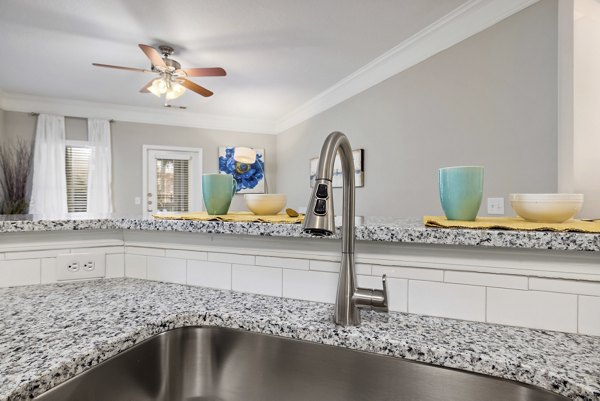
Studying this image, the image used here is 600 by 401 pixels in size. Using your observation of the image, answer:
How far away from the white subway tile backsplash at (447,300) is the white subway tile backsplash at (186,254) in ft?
1.69

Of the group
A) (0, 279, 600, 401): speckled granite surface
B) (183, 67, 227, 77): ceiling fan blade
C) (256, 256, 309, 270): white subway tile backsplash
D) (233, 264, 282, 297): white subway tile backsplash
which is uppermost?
(183, 67, 227, 77): ceiling fan blade

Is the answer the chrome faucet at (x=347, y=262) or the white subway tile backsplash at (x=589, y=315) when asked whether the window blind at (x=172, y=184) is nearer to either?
the chrome faucet at (x=347, y=262)

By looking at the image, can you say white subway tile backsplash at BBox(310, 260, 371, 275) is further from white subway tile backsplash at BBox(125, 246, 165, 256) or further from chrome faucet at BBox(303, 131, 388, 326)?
white subway tile backsplash at BBox(125, 246, 165, 256)

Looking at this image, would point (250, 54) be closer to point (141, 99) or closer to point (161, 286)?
point (141, 99)

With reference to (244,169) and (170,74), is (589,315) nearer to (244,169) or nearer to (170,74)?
(170,74)

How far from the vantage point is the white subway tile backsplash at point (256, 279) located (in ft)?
2.45

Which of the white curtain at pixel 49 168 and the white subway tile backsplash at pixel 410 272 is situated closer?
the white subway tile backsplash at pixel 410 272

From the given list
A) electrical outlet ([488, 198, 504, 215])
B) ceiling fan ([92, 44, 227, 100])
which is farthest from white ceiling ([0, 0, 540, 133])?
electrical outlet ([488, 198, 504, 215])

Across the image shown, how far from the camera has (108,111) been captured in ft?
14.8

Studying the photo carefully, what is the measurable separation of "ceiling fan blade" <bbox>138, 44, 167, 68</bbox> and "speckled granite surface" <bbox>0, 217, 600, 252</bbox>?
1.96m

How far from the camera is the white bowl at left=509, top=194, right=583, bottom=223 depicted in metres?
0.60

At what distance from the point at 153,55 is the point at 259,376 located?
8.53 ft

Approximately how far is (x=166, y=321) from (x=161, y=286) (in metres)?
0.23

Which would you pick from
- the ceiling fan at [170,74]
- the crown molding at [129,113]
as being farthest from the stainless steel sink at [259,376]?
the crown molding at [129,113]
